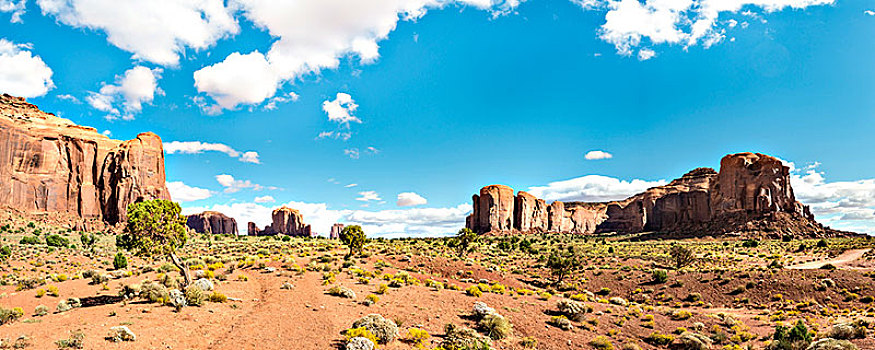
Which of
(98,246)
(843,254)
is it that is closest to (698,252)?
(843,254)

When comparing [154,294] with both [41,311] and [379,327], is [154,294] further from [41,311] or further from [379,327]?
[379,327]

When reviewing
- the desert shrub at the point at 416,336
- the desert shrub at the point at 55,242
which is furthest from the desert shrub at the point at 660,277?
the desert shrub at the point at 55,242

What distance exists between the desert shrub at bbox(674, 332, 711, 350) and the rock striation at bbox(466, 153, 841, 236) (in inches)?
3319

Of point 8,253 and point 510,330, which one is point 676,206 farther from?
point 8,253

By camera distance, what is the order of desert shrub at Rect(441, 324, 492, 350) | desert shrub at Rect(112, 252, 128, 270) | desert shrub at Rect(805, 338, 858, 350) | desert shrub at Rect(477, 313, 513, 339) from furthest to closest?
desert shrub at Rect(112, 252, 128, 270)
desert shrub at Rect(477, 313, 513, 339)
desert shrub at Rect(805, 338, 858, 350)
desert shrub at Rect(441, 324, 492, 350)

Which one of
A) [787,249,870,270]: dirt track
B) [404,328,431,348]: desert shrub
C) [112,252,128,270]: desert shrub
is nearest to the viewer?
[404,328,431,348]: desert shrub

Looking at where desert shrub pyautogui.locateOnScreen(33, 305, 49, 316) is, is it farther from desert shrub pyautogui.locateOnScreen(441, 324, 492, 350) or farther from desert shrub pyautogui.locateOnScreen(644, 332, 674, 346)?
desert shrub pyautogui.locateOnScreen(644, 332, 674, 346)

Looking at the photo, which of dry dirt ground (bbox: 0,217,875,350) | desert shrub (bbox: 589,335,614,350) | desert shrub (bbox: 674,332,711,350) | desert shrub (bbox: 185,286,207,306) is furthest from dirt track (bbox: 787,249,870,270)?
desert shrub (bbox: 185,286,207,306)

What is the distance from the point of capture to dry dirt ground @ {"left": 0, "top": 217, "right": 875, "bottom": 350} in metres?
16.8

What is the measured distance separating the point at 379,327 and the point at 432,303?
→ 785 cm

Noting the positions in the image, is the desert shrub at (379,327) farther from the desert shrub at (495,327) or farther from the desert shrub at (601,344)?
the desert shrub at (601,344)

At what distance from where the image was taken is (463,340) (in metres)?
18.0

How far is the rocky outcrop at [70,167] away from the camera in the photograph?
85.6 metres

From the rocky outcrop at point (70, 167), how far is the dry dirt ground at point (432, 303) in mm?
47980
